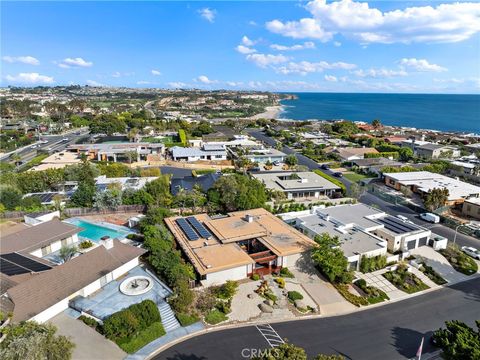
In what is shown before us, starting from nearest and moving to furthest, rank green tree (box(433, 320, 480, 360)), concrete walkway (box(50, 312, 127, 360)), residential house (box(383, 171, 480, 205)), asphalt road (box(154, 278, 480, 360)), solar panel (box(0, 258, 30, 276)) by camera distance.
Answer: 1. green tree (box(433, 320, 480, 360))
2. concrete walkway (box(50, 312, 127, 360))
3. asphalt road (box(154, 278, 480, 360))
4. solar panel (box(0, 258, 30, 276))
5. residential house (box(383, 171, 480, 205))

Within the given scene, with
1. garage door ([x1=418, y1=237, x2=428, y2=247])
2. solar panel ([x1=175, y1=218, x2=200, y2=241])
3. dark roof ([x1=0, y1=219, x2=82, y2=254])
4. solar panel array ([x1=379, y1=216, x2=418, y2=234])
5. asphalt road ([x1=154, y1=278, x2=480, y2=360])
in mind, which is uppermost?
solar panel ([x1=175, y1=218, x2=200, y2=241])

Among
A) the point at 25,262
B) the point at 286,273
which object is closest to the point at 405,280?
the point at 286,273

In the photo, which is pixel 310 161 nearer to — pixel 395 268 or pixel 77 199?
pixel 395 268

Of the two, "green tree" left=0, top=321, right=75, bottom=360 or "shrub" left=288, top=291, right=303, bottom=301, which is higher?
"green tree" left=0, top=321, right=75, bottom=360

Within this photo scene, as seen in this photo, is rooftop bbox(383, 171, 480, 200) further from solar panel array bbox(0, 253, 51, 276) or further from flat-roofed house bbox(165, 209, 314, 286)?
solar panel array bbox(0, 253, 51, 276)

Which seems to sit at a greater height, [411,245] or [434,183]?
[434,183]

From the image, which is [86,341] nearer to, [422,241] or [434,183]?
[422,241]

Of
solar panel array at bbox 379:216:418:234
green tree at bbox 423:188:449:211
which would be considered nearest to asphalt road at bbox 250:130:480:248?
green tree at bbox 423:188:449:211

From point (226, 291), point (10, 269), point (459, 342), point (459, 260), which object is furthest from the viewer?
point (459, 260)

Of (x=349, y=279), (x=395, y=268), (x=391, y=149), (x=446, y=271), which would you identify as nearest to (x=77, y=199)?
(x=349, y=279)
